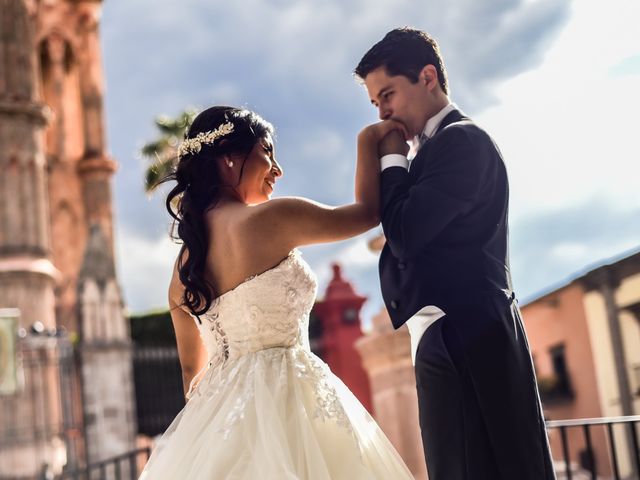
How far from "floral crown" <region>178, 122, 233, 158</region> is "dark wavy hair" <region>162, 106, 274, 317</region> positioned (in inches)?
0.6

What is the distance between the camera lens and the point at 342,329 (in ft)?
47.4

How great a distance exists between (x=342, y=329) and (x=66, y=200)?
64.1 feet

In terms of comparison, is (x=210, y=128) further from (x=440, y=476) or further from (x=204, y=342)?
(x=440, y=476)

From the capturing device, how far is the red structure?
46.9 feet

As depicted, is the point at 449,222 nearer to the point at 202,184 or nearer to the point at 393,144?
the point at 393,144

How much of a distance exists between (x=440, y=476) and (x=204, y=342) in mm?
1182

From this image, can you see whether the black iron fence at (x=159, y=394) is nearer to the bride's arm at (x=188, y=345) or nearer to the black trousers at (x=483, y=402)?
the bride's arm at (x=188, y=345)

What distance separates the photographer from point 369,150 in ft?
10.6

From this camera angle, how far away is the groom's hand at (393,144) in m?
3.19

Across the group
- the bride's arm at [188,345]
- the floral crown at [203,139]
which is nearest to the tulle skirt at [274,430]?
the bride's arm at [188,345]

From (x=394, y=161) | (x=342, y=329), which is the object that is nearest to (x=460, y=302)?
(x=394, y=161)

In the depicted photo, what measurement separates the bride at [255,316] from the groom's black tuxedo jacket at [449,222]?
8.9 inches

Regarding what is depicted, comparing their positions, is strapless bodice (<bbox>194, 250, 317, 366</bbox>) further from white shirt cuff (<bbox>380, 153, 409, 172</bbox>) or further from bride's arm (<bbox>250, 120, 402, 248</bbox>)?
white shirt cuff (<bbox>380, 153, 409, 172</bbox>)

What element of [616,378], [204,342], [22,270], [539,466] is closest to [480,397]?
[539,466]
